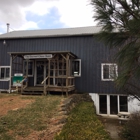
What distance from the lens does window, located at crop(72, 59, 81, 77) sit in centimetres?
1238

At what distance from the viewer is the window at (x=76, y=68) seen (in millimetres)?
12383

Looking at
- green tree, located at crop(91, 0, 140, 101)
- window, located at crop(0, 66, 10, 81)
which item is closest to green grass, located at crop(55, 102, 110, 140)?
green tree, located at crop(91, 0, 140, 101)

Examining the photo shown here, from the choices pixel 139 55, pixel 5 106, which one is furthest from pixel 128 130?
pixel 5 106

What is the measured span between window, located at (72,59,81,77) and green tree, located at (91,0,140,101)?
884 cm

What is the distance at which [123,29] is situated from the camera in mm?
3244

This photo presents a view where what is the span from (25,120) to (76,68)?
752 centimetres

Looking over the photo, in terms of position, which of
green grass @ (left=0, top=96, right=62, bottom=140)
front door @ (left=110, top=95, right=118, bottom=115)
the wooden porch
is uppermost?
the wooden porch

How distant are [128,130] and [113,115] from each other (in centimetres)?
547

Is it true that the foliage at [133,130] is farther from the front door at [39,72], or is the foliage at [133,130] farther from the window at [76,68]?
the front door at [39,72]

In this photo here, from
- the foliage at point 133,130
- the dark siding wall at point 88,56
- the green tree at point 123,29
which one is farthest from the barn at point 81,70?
the green tree at point 123,29

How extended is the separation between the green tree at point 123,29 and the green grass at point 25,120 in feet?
10.7

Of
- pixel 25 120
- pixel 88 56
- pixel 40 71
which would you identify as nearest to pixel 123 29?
pixel 25 120

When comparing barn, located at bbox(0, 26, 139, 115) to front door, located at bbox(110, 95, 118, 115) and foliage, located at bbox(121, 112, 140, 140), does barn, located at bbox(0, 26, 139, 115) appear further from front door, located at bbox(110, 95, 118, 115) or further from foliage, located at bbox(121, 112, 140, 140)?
foliage, located at bbox(121, 112, 140, 140)

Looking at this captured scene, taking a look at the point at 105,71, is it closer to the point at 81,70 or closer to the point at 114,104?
the point at 81,70
